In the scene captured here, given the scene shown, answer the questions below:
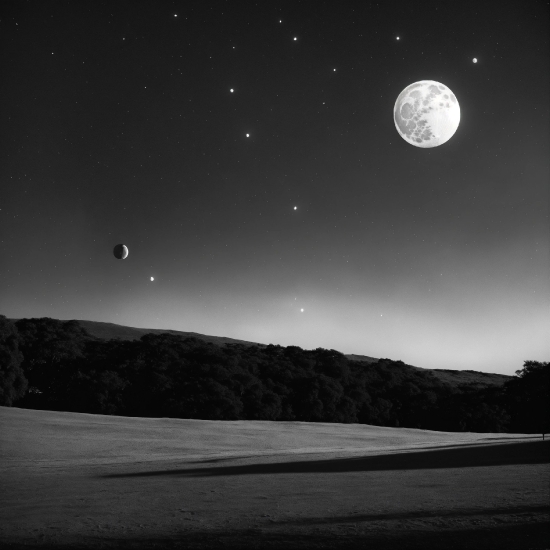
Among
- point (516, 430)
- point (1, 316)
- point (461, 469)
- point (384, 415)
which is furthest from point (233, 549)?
point (516, 430)

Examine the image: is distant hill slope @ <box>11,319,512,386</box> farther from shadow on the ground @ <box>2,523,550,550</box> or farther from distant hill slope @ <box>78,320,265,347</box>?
shadow on the ground @ <box>2,523,550,550</box>

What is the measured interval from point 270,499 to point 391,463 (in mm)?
6966

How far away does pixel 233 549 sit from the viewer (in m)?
5.52

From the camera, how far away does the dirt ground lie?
6.01m

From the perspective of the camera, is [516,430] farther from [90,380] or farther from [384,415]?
[90,380]

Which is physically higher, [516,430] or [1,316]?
[1,316]

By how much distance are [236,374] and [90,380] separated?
11.5 meters

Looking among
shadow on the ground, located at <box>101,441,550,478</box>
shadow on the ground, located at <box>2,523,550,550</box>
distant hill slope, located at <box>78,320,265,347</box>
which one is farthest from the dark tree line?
distant hill slope, located at <box>78,320,265,347</box>

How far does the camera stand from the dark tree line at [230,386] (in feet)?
140

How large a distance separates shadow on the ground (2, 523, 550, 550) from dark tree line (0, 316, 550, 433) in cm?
3721

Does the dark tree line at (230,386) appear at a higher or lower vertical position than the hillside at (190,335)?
lower

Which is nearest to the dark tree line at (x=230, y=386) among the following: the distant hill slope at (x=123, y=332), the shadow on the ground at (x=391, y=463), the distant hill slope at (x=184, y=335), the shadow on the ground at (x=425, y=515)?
the shadow on the ground at (x=391, y=463)

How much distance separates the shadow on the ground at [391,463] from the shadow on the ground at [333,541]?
6473 millimetres

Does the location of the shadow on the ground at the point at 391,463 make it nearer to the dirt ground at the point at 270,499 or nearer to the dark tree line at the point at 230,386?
the dirt ground at the point at 270,499
